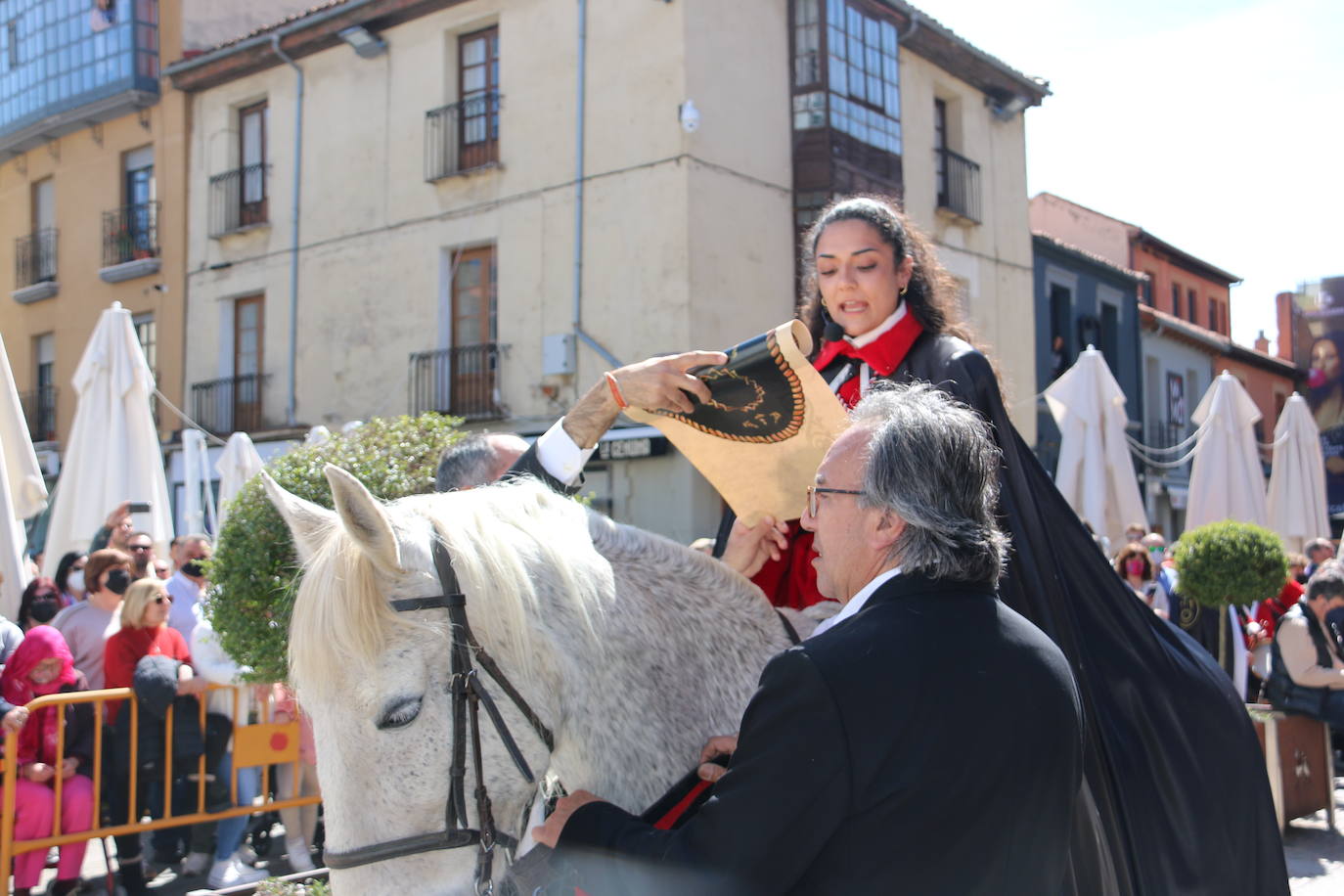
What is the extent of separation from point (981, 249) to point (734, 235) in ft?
20.5

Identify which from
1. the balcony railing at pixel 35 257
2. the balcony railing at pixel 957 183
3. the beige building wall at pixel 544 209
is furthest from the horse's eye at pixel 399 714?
the balcony railing at pixel 35 257

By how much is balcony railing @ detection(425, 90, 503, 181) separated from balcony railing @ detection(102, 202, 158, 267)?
A: 244 inches

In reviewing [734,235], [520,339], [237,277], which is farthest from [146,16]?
[734,235]

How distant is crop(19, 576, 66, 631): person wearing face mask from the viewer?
6.42 m

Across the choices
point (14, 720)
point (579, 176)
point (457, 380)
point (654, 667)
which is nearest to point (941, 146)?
point (579, 176)

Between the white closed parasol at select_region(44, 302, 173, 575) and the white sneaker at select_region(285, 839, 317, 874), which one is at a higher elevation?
the white closed parasol at select_region(44, 302, 173, 575)

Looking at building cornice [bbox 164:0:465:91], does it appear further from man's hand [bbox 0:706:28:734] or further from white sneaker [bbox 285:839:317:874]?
man's hand [bbox 0:706:28:734]

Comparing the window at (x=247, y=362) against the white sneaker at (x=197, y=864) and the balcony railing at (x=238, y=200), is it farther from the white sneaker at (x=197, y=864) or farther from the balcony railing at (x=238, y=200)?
the white sneaker at (x=197, y=864)

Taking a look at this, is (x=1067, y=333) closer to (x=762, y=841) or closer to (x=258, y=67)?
(x=258, y=67)

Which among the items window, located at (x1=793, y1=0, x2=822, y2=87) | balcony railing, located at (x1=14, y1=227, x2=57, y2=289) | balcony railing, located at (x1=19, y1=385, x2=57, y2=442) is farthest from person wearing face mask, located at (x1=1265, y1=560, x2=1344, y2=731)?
balcony railing, located at (x1=14, y1=227, x2=57, y2=289)

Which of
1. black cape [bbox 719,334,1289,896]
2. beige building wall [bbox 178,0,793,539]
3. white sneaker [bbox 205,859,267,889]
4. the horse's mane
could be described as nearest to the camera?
Answer: the horse's mane

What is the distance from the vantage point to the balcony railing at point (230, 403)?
59.2 ft

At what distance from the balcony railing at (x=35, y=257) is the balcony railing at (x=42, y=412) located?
2141 mm

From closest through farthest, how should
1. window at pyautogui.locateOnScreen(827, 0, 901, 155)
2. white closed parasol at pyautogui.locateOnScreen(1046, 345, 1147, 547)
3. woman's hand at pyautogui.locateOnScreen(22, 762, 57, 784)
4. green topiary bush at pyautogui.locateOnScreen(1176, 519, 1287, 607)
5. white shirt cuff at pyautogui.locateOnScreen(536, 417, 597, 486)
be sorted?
white shirt cuff at pyautogui.locateOnScreen(536, 417, 597, 486) → woman's hand at pyautogui.locateOnScreen(22, 762, 57, 784) → green topiary bush at pyautogui.locateOnScreen(1176, 519, 1287, 607) → white closed parasol at pyautogui.locateOnScreen(1046, 345, 1147, 547) → window at pyautogui.locateOnScreen(827, 0, 901, 155)
